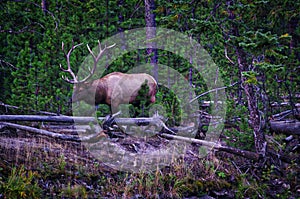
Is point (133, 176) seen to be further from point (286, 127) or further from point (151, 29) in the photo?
point (151, 29)

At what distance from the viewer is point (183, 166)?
542cm

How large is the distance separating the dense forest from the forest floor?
17mm

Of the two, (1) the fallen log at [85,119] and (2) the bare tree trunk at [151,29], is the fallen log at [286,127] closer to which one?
(1) the fallen log at [85,119]

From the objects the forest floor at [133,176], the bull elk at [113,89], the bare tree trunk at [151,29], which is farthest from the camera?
the bare tree trunk at [151,29]

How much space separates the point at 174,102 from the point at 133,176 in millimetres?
2433

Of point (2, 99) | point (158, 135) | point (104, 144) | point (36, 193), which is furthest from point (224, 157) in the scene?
point (2, 99)

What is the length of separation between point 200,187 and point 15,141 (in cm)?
354

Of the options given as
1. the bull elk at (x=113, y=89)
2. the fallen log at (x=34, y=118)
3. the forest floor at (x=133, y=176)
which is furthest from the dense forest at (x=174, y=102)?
the bull elk at (x=113, y=89)

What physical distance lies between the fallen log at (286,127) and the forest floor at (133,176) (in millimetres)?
446

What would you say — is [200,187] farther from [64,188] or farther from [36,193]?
[36,193]

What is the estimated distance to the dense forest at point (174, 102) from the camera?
4.78 m

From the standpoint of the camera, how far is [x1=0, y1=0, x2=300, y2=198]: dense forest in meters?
4.78

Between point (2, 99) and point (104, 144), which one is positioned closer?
point (104, 144)

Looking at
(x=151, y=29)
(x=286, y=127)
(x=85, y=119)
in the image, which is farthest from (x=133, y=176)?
(x=151, y=29)
